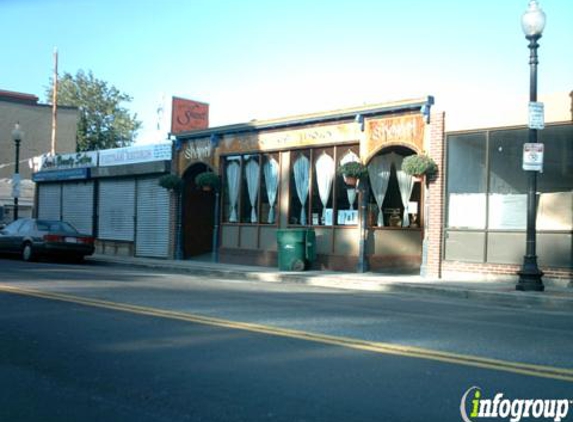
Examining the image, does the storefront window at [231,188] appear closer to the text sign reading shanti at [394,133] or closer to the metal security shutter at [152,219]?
the metal security shutter at [152,219]

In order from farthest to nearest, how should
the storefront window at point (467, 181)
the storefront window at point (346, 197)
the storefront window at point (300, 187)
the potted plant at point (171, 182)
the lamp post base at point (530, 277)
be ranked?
the potted plant at point (171, 182), the storefront window at point (300, 187), the storefront window at point (346, 197), the storefront window at point (467, 181), the lamp post base at point (530, 277)

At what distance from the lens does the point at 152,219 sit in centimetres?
2403

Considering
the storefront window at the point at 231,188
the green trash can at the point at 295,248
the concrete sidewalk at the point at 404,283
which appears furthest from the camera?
the storefront window at the point at 231,188

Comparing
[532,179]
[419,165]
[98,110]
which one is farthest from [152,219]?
[98,110]

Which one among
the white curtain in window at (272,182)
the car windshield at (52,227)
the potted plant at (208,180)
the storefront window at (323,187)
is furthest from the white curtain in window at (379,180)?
the car windshield at (52,227)

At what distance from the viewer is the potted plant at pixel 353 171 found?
17469 millimetres

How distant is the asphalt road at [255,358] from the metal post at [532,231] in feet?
Answer: 6.91

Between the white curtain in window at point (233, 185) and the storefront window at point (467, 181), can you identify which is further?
the white curtain in window at point (233, 185)

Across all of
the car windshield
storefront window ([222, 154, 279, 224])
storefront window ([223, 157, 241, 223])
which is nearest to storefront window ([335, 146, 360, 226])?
storefront window ([222, 154, 279, 224])

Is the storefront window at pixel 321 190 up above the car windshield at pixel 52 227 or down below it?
above

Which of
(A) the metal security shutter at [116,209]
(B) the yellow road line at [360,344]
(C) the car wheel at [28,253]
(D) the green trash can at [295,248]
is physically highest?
(A) the metal security shutter at [116,209]

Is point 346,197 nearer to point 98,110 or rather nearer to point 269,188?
point 269,188

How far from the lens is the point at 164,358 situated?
6680 millimetres

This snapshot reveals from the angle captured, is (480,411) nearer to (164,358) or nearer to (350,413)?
(350,413)
